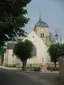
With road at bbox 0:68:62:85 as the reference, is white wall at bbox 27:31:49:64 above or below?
above

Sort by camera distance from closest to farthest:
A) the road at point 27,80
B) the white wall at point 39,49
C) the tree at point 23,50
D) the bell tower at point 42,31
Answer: the road at point 27,80
the tree at point 23,50
the white wall at point 39,49
the bell tower at point 42,31

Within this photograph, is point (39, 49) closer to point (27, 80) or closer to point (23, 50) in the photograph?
point (23, 50)

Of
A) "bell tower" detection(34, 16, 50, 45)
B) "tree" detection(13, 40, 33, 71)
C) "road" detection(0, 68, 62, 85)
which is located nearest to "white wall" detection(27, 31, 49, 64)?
"bell tower" detection(34, 16, 50, 45)

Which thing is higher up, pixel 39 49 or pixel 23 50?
pixel 39 49

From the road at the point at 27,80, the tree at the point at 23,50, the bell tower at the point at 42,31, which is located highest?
the bell tower at the point at 42,31

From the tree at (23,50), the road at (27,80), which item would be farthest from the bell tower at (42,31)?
the road at (27,80)

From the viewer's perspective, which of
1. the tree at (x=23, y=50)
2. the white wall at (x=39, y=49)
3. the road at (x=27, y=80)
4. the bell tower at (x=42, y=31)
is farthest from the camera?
the bell tower at (x=42, y=31)

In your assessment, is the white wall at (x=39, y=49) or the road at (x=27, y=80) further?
the white wall at (x=39, y=49)

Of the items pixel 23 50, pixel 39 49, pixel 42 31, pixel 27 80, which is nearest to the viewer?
pixel 27 80

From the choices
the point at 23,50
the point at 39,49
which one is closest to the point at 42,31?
the point at 39,49

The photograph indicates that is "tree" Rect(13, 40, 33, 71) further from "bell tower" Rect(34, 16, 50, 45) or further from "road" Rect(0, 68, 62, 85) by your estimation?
"bell tower" Rect(34, 16, 50, 45)

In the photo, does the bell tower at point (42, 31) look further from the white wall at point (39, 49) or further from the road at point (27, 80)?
the road at point (27, 80)

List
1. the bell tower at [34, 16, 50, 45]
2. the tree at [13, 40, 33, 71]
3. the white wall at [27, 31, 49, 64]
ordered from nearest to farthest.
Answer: the tree at [13, 40, 33, 71] → the white wall at [27, 31, 49, 64] → the bell tower at [34, 16, 50, 45]

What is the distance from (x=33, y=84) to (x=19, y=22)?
8.45 meters
